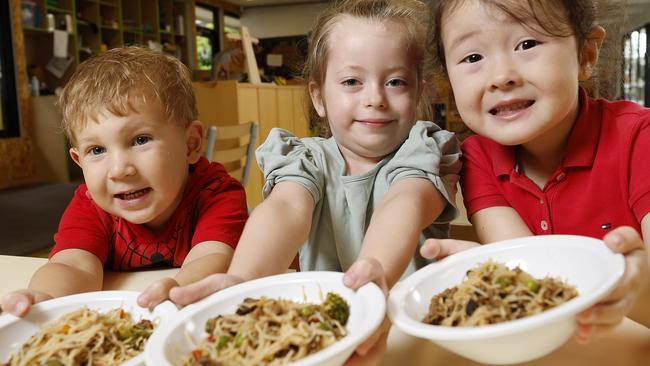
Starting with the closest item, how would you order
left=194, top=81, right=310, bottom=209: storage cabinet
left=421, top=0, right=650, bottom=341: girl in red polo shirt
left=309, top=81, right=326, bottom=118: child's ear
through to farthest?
1. left=421, top=0, right=650, bottom=341: girl in red polo shirt
2. left=309, top=81, right=326, bottom=118: child's ear
3. left=194, top=81, right=310, bottom=209: storage cabinet

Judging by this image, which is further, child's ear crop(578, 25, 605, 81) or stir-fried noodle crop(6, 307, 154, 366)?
child's ear crop(578, 25, 605, 81)

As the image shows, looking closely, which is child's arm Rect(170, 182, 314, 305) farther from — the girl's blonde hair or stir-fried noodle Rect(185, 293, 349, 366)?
the girl's blonde hair

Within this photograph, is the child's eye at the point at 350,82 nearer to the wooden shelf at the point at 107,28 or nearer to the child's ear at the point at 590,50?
the child's ear at the point at 590,50

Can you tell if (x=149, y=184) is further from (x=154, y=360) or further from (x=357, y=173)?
(x=154, y=360)

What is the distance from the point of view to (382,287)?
67 cm

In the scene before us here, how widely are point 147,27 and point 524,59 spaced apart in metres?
8.71

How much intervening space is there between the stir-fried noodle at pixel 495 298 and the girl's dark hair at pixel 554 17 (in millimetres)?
521

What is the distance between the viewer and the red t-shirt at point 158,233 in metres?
1.20

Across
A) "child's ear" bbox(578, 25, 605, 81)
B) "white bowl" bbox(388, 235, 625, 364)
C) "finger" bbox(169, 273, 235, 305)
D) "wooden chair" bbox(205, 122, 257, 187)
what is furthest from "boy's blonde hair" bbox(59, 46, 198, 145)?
"wooden chair" bbox(205, 122, 257, 187)

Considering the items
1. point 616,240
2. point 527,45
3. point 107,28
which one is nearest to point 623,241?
point 616,240

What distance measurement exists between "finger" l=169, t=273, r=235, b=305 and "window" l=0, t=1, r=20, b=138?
6.66 metres

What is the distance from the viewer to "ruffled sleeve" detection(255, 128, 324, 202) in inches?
45.6

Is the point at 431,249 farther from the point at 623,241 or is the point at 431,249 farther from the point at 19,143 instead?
the point at 19,143

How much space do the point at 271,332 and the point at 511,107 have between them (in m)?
0.63
